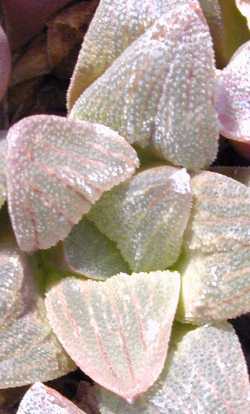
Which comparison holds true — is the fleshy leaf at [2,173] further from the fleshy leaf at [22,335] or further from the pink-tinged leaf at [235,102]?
the pink-tinged leaf at [235,102]

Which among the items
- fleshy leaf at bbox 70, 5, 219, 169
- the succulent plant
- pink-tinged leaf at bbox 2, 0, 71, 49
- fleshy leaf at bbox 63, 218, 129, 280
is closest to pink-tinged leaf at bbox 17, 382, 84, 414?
the succulent plant

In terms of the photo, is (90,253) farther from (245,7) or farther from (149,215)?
(245,7)

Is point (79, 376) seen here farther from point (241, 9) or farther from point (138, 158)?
point (241, 9)

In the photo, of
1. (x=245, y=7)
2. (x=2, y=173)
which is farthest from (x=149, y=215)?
(x=245, y=7)

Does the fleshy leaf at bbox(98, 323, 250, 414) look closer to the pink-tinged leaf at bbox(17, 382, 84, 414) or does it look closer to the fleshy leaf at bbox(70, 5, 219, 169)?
the pink-tinged leaf at bbox(17, 382, 84, 414)

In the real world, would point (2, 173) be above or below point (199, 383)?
above

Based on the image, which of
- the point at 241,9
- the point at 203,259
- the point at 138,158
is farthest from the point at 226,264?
the point at 241,9
